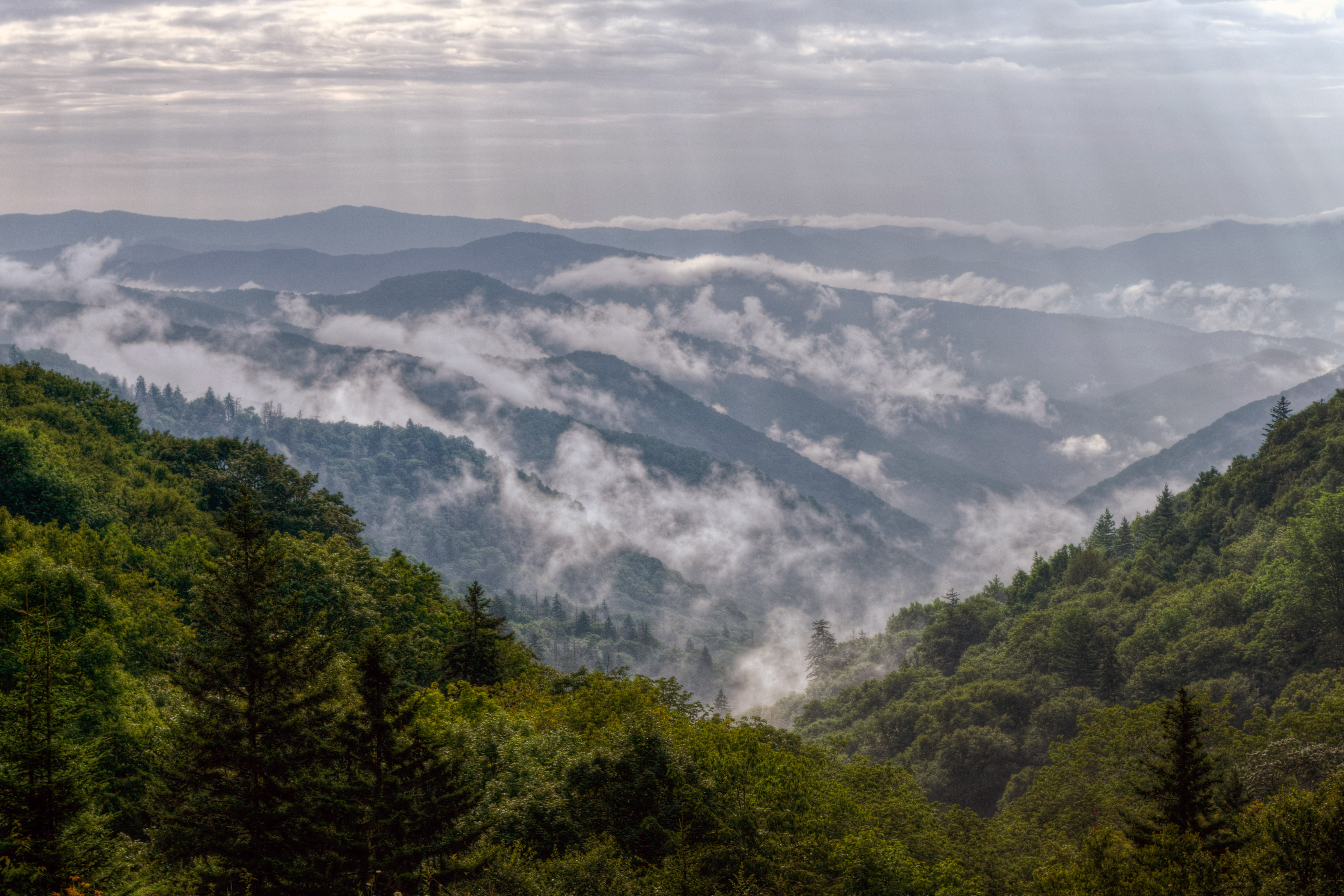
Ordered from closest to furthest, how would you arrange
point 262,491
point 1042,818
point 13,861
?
point 13,861 < point 1042,818 < point 262,491

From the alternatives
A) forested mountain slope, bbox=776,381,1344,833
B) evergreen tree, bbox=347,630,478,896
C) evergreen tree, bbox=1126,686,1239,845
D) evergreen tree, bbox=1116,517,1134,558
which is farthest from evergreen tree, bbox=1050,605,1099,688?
evergreen tree, bbox=347,630,478,896

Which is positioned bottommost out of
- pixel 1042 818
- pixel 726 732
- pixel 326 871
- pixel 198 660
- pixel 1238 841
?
pixel 1042 818

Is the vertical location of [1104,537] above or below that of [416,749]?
below

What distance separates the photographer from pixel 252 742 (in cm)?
2506

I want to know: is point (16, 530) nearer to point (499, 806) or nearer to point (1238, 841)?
point (499, 806)

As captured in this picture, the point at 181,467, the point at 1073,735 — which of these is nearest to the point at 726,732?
the point at 181,467

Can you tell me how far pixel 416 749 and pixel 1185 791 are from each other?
29.8 metres

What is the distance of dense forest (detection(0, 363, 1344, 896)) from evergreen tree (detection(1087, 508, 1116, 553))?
301 ft

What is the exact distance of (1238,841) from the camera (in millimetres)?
33375

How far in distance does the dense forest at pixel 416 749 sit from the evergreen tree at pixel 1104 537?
9185cm

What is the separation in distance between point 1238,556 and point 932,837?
88200 mm

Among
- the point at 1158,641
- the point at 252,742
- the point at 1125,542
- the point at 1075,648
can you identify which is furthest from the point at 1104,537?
the point at 252,742

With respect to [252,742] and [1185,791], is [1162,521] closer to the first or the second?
[1185,791]

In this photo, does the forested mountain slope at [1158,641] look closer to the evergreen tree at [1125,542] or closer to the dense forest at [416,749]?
the dense forest at [416,749]
